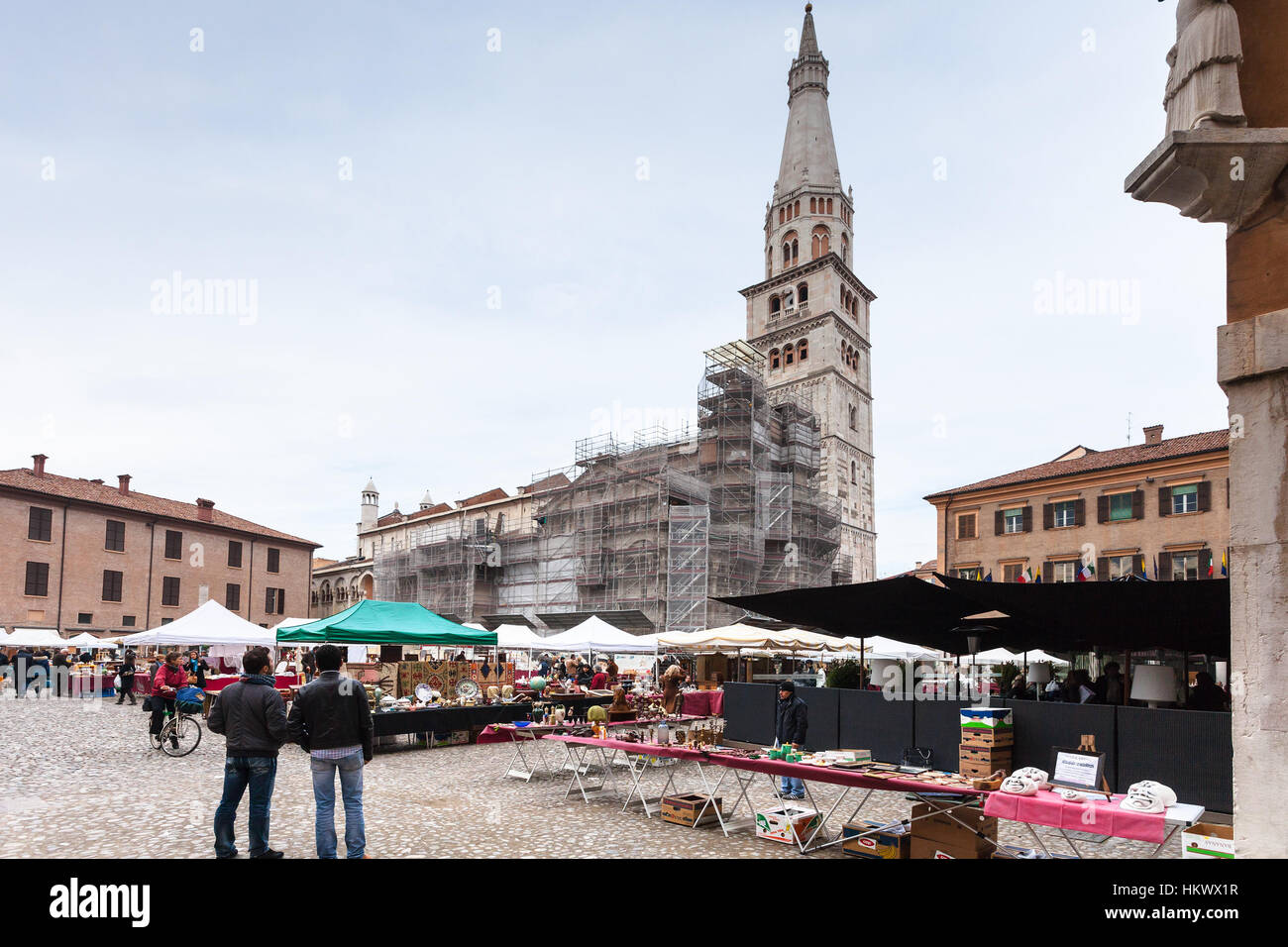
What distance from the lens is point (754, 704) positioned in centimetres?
1641

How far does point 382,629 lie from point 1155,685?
1293 cm

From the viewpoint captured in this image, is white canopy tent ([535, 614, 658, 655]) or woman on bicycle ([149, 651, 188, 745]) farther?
white canopy tent ([535, 614, 658, 655])

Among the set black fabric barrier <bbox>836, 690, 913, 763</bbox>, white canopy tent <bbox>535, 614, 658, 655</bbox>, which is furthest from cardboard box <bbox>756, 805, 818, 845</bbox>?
white canopy tent <bbox>535, 614, 658, 655</bbox>

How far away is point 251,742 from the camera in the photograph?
681cm

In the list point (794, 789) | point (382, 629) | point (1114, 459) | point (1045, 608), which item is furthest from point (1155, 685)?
point (1114, 459)

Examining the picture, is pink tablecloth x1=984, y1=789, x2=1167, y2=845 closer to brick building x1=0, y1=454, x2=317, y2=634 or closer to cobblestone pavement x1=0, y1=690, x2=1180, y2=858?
cobblestone pavement x1=0, y1=690, x2=1180, y2=858

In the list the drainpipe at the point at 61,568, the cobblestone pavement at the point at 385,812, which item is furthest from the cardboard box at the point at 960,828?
the drainpipe at the point at 61,568

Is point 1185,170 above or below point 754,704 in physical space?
above

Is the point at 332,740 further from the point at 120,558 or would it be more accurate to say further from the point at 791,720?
the point at 120,558

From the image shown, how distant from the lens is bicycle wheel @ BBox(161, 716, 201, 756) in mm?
14352

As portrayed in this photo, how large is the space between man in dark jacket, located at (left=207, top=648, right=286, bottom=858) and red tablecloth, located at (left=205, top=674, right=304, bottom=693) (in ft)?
46.2
